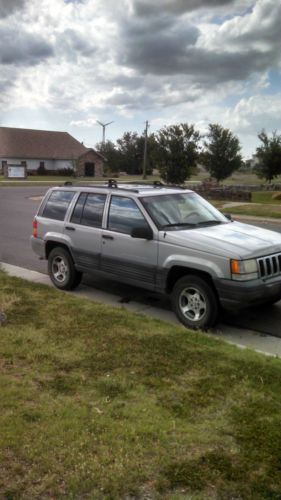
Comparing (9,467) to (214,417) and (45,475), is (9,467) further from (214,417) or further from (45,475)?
(214,417)

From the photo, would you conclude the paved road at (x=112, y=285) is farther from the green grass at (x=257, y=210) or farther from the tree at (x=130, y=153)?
the tree at (x=130, y=153)

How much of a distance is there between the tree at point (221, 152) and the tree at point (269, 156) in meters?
1.47

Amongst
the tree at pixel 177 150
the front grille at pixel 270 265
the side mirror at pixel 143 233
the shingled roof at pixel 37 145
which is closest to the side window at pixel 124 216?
the side mirror at pixel 143 233

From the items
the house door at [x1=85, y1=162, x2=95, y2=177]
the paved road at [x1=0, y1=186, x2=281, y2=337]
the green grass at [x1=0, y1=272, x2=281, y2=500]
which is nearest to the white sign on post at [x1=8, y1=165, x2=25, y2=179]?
the house door at [x1=85, y1=162, x2=95, y2=177]

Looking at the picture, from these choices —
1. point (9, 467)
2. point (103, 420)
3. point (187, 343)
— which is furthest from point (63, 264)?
point (9, 467)

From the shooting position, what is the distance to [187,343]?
5.24 meters

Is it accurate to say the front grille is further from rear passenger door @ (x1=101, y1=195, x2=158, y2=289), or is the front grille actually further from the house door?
the house door

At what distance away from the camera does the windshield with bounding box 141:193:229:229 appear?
6.53 metres

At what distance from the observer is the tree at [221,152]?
1268 inches

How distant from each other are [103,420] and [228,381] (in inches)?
49.3

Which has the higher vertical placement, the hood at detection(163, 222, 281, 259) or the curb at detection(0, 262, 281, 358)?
the hood at detection(163, 222, 281, 259)

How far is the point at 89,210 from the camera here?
291 inches

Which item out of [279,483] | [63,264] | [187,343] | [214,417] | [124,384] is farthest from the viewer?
[63,264]

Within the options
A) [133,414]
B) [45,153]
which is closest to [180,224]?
[133,414]
